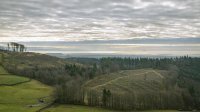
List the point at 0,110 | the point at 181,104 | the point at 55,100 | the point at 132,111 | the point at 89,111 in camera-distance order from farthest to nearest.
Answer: the point at 181,104, the point at 55,100, the point at 132,111, the point at 89,111, the point at 0,110

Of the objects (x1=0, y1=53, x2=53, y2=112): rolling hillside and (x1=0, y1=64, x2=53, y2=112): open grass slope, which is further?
(x1=0, y1=53, x2=53, y2=112): rolling hillside

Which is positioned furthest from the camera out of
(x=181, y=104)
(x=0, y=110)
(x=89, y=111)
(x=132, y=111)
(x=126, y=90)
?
(x=126, y=90)

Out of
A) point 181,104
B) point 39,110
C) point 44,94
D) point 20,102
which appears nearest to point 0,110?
point 39,110

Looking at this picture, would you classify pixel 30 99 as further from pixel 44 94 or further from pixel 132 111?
pixel 132 111

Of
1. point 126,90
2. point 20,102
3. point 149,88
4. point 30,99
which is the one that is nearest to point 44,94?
point 30,99

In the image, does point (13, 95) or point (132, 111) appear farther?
point (13, 95)

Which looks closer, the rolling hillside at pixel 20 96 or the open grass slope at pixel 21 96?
the open grass slope at pixel 21 96

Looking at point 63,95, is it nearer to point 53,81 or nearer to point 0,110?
point 0,110

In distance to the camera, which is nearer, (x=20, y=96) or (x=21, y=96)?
(x=20, y=96)
